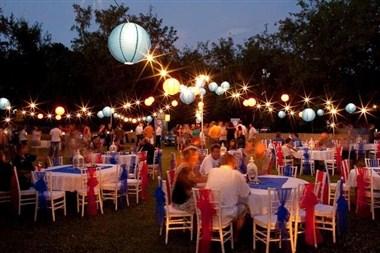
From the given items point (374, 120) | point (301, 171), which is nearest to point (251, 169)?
point (301, 171)

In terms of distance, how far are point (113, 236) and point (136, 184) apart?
2779mm

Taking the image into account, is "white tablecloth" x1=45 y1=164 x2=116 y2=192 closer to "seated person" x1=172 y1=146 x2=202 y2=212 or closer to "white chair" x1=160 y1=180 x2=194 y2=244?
"white chair" x1=160 y1=180 x2=194 y2=244

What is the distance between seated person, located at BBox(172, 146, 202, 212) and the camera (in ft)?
22.6

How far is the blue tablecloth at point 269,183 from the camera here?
23.4ft

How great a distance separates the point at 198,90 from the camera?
699 inches

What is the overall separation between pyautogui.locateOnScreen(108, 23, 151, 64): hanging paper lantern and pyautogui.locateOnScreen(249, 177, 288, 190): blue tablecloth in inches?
104

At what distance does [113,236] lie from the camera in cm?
737

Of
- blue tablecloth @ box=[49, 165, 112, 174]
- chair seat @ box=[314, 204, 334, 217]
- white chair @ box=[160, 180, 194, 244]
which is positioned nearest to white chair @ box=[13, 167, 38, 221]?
blue tablecloth @ box=[49, 165, 112, 174]

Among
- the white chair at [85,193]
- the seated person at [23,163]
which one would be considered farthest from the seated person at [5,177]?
the white chair at [85,193]

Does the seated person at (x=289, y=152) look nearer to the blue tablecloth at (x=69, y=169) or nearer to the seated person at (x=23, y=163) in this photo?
the blue tablecloth at (x=69, y=169)

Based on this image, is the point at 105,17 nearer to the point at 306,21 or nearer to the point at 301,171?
the point at 306,21

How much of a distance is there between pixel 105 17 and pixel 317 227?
1026 inches

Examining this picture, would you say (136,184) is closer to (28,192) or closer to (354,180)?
(28,192)

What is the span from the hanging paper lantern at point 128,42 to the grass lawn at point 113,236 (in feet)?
8.99
